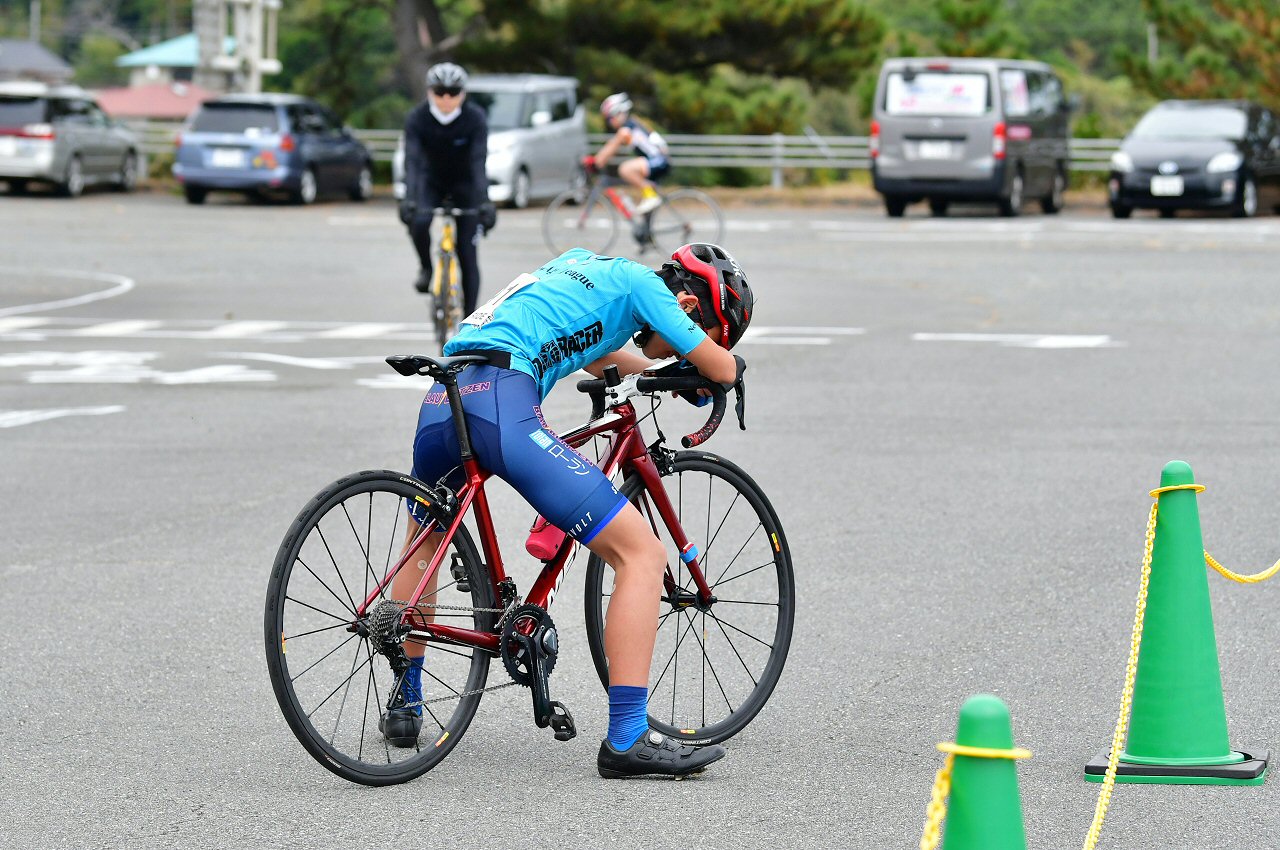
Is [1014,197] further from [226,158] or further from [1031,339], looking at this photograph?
[1031,339]

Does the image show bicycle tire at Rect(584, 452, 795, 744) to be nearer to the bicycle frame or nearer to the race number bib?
the bicycle frame

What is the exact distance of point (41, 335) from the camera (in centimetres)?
1547

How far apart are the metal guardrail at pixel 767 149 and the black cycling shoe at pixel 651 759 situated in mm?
30159

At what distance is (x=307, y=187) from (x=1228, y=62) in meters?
19.1

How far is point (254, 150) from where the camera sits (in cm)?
3166

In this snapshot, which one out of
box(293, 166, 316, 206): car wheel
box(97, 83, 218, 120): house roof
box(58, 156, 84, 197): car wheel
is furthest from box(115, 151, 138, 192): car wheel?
box(97, 83, 218, 120): house roof

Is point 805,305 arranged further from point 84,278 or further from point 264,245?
point 264,245

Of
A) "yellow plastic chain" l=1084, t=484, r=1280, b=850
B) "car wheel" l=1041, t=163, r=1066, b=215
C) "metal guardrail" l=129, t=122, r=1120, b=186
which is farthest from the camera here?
"metal guardrail" l=129, t=122, r=1120, b=186

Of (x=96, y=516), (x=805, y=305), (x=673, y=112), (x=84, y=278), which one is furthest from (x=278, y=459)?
(x=673, y=112)

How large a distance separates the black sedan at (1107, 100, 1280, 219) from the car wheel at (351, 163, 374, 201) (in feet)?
41.4

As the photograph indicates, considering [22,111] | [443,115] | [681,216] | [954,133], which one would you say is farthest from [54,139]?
[443,115]

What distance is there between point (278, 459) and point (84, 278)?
11.2m

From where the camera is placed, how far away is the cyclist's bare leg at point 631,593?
5184 mm

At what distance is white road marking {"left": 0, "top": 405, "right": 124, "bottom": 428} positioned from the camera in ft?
37.1
